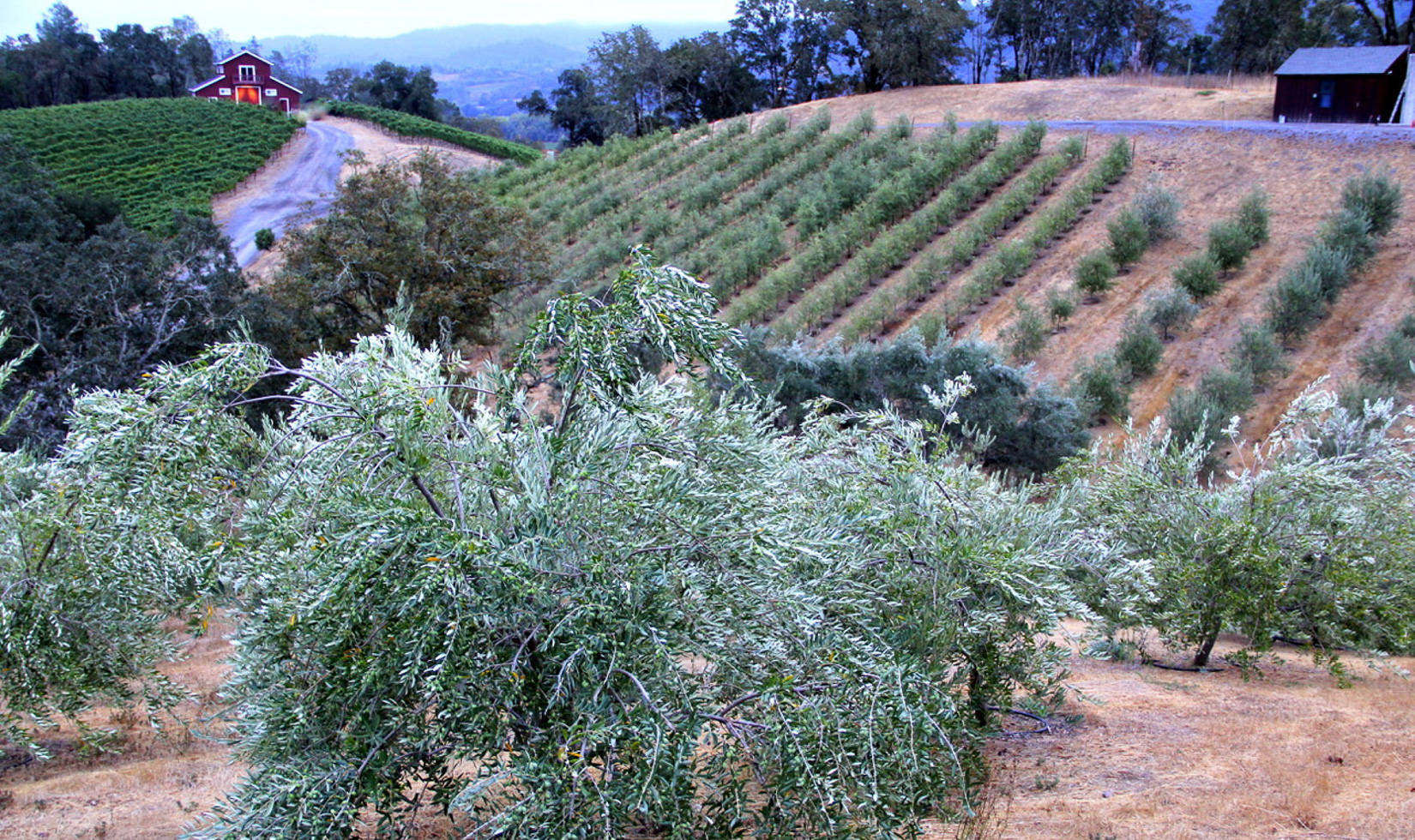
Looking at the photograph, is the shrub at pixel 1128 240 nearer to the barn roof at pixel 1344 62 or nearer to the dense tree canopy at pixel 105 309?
the barn roof at pixel 1344 62

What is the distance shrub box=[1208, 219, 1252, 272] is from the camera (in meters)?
20.5

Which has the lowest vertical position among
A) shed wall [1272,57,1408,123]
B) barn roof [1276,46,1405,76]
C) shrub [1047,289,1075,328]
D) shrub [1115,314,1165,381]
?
shrub [1115,314,1165,381]

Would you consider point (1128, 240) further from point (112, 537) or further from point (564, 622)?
point (112, 537)

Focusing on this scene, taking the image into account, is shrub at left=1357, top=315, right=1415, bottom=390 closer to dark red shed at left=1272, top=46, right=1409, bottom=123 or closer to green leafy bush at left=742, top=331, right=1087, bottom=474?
green leafy bush at left=742, top=331, right=1087, bottom=474

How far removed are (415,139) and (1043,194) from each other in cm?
4891

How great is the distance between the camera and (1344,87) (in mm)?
25609

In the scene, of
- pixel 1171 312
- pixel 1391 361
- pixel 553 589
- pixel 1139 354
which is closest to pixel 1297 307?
pixel 1171 312

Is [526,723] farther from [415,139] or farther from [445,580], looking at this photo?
[415,139]

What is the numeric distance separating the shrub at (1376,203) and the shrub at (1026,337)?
23.0 ft

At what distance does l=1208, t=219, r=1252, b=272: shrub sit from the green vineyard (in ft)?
11.9

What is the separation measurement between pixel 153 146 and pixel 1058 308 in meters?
54.3

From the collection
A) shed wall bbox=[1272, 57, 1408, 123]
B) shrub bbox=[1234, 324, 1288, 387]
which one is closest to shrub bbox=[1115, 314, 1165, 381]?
shrub bbox=[1234, 324, 1288, 387]

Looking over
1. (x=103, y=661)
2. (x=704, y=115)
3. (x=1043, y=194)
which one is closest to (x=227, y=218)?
(x=704, y=115)

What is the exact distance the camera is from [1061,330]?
1995 cm
